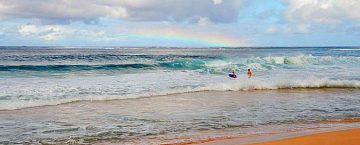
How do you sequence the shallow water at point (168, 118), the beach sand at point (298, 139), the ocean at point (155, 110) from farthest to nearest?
the ocean at point (155, 110) → the shallow water at point (168, 118) → the beach sand at point (298, 139)

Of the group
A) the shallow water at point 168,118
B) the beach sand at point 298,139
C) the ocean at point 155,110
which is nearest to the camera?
the beach sand at point 298,139

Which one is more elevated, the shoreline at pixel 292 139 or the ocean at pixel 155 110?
the shoreline at pixel 292 139

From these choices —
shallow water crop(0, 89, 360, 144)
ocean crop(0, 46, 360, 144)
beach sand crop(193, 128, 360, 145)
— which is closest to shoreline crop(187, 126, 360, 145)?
beach sand crop(193, 128, 360, 145)

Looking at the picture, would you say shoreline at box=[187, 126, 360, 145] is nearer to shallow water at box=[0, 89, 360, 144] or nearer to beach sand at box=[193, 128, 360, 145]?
beach sand at box=[193, 128, 360, 145]

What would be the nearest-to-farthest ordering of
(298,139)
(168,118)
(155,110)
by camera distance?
(298,139)
(168,118)
(155,110)

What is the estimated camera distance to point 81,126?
9797 millimetres

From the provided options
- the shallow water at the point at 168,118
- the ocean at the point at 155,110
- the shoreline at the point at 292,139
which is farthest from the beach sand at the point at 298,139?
the ocean at the point at 155,110

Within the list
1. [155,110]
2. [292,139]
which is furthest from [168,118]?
[292,139]

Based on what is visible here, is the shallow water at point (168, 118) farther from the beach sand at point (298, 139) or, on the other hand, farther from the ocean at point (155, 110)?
the beach sand at point (298, 139)

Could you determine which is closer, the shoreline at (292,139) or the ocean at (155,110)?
the shoreline at (292,139)

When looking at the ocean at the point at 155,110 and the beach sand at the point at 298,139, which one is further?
the ocean at the point at 155,110

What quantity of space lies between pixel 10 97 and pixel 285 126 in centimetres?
967

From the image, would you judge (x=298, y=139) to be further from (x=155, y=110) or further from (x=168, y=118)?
(x=155, y=110)

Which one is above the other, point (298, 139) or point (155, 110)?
point (298, 139)
